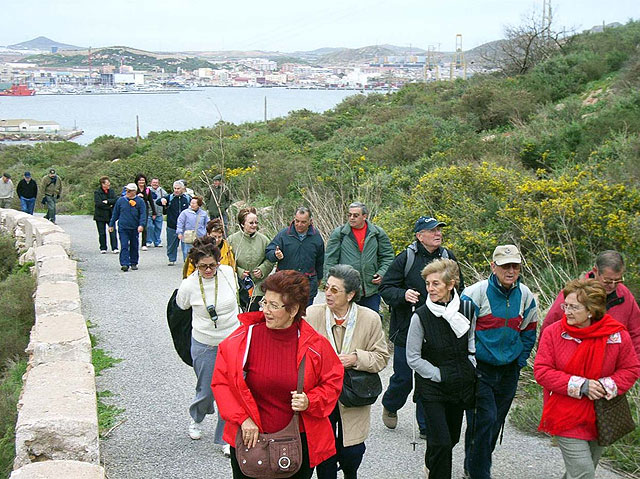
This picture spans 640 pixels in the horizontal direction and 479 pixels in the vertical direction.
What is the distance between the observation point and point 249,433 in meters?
4.29

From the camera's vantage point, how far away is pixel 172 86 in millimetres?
175375

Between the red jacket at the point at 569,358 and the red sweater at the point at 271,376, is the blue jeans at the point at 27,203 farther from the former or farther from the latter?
the red jacket at the point at 569,358

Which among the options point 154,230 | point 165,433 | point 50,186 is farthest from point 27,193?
point 165,433

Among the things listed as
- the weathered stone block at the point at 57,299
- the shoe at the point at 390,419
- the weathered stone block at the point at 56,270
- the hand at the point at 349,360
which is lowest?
the shoe at the point at 390,419

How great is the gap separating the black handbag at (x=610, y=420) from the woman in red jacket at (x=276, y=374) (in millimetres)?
1804

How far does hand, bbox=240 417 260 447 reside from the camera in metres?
4.29

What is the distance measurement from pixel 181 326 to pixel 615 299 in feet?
12.0

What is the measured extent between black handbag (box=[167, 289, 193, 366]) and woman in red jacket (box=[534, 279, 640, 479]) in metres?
3.18

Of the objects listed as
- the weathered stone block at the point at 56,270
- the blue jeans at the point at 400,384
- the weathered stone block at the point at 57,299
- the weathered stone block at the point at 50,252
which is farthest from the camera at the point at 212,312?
the weathered stone block at the point at 50,252

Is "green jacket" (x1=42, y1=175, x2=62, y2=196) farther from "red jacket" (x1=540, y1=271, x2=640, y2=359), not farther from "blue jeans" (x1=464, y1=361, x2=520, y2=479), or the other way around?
"red jacket" (x1=540, y1=271, x2=640, y2=359)

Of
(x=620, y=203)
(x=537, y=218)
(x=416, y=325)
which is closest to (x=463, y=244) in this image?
(x=537, y=218)

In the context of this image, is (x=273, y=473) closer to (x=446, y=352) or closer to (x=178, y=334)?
(x=446, y=352)

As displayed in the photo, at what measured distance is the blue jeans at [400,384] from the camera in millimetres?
6629

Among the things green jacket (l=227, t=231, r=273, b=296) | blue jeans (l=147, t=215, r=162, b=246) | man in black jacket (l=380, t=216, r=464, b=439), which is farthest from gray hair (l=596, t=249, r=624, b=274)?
blue jeans (l=147, t=215, r=162, b=246)
